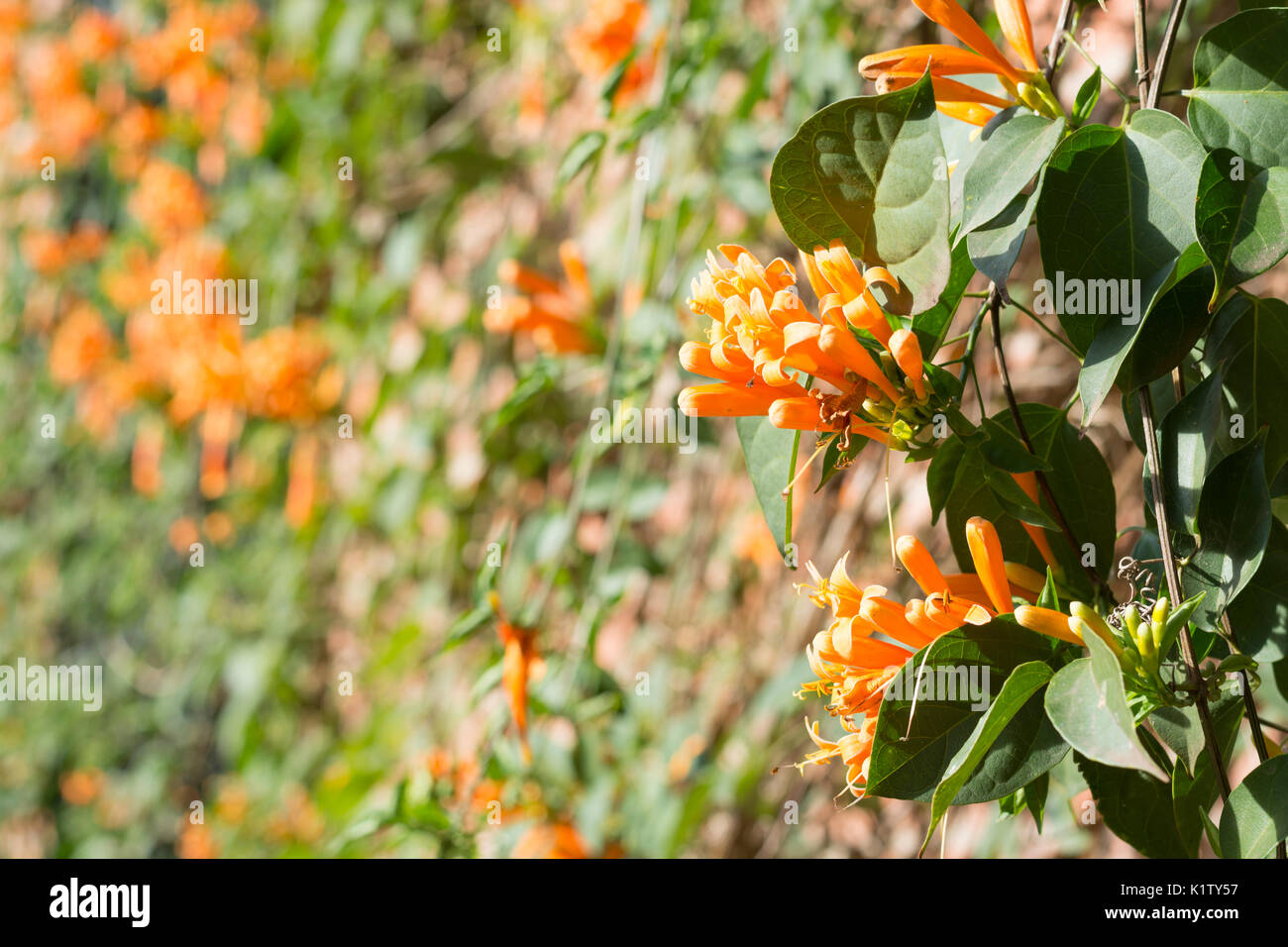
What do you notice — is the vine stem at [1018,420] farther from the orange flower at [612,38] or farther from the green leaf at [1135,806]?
the orange flower at [612,38]

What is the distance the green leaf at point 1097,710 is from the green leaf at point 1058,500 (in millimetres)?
137

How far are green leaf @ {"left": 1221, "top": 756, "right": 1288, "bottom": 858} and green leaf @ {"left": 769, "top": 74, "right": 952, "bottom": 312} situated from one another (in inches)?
9.6

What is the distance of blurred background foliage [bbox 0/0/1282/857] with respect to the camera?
47.2 inches

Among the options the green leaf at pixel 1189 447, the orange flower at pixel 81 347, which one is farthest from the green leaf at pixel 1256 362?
the orange flower at pixel 81 347

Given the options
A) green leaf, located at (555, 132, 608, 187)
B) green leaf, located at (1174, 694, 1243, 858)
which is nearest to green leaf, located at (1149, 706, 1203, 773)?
green leaf, located at (1174, 694, 1243, 858)

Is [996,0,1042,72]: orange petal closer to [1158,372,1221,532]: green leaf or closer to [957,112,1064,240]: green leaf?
[957,112,1064,240]: green leaf

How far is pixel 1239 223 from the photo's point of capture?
1.35 ft

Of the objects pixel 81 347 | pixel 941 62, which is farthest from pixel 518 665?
pixel 81 347

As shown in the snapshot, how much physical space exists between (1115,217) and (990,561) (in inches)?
6.2

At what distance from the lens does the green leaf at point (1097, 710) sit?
0.35 meters

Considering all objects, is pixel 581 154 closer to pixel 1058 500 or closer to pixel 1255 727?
pixel 1058 500
